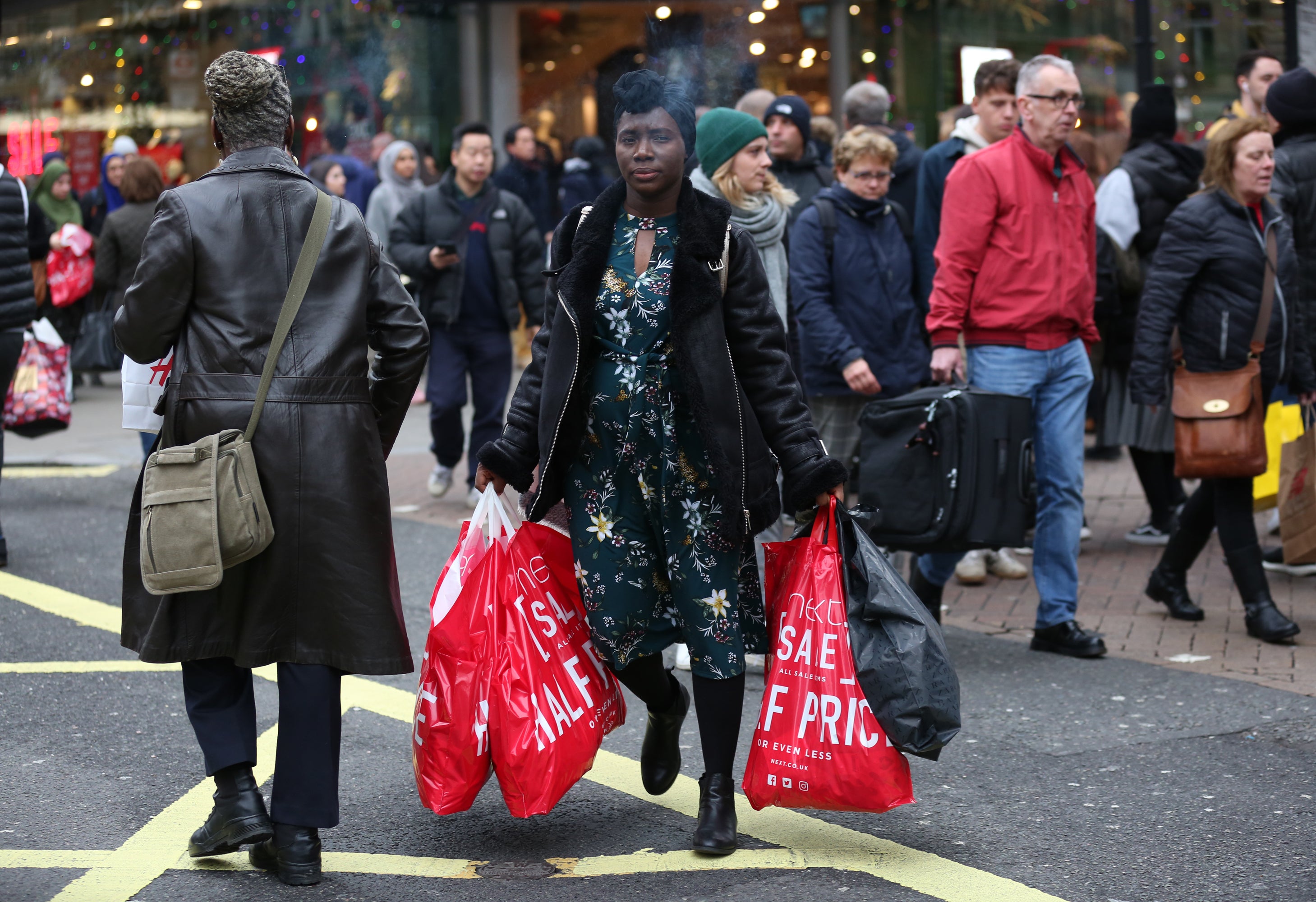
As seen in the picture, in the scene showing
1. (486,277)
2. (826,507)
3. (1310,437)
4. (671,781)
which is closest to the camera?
(826,507)

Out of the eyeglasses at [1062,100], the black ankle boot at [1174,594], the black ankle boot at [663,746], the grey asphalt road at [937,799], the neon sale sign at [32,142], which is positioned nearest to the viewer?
the grey asphalt road at [937,799]

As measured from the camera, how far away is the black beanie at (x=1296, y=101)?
6.82m

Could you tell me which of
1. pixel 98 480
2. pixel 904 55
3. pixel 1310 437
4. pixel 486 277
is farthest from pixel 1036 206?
pixel 904 55

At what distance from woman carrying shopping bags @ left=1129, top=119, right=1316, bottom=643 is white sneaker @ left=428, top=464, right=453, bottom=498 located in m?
4.29

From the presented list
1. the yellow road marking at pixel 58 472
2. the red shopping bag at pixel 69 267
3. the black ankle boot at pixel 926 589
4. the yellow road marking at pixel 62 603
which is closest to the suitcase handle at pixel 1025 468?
the black ankle boot at pixel 926 589

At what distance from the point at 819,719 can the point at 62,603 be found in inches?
161

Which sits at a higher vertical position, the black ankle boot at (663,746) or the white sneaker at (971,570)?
the black ankle boot at (663,746)

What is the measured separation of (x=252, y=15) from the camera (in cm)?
1894

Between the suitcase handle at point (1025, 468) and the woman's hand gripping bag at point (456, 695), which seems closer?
the woman's hand gripping bag at point (456, 695)

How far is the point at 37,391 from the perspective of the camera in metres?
7.72

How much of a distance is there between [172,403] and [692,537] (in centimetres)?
127

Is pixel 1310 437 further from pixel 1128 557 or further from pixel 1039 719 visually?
pixel 1039 719

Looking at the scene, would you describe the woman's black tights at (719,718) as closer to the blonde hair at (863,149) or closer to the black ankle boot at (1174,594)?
the blonde hair at (863,149)

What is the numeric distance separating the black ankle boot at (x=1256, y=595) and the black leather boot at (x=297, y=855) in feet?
12.4
